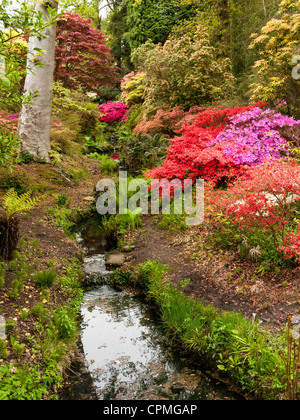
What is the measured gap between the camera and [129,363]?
3.58 m

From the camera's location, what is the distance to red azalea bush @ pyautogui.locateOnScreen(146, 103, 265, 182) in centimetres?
624

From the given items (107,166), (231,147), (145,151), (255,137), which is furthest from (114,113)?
(231,147)

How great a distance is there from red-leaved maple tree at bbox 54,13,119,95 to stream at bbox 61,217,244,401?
931 centimetres

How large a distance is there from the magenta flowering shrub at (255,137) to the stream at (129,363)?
3.50 m

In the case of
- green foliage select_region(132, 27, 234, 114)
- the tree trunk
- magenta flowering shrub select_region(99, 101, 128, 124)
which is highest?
magenta flowering shrub select_region(99, 101, 128, 124)

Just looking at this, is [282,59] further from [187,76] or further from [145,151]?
[145,151]

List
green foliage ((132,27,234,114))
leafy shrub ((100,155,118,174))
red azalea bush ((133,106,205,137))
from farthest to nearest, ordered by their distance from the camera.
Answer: leafy shrub ((100,155,118,174)), green foliage ((132,27,234,114)), red azalea bush ((133,106,205,137))

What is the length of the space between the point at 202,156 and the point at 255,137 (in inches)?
51.9

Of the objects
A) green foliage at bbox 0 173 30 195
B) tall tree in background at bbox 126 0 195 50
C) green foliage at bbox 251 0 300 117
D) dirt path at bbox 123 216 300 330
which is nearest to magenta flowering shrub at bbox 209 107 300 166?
green foliage at bbox 251 0 300 117

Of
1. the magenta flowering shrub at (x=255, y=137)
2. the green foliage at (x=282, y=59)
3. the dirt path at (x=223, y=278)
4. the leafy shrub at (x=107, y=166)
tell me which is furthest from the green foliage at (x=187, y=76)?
the dirt path at (x=223, y=278)

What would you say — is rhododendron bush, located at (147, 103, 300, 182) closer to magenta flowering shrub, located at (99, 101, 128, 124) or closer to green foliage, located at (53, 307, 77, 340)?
green foliage, located at (53, 307, 77, 340)

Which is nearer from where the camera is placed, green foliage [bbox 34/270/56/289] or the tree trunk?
green foliage [bbox 34/270/56/289]

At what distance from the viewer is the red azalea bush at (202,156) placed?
624 cm

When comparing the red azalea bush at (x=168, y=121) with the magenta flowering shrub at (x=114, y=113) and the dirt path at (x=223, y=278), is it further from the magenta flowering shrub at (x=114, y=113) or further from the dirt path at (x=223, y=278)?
the magenta flowering shrub at (x=114, y=113)
